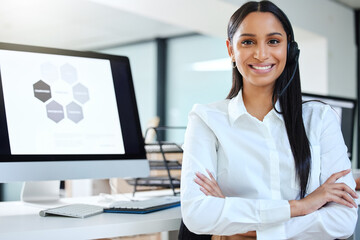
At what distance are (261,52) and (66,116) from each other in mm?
591

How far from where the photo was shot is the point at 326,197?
1160mm

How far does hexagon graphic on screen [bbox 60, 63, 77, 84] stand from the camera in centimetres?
142

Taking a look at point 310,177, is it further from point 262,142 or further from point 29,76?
point 29,76

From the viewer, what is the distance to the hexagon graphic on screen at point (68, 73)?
1.42 metres

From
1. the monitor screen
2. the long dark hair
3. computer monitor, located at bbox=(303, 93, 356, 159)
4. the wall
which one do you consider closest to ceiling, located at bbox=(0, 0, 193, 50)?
the wall

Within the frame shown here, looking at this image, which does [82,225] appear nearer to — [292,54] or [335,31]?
[292,54]

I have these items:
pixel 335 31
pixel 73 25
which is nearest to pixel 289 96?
pixel 335 31

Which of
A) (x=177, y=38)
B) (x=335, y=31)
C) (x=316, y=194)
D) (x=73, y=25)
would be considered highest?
(x=73, y=25)

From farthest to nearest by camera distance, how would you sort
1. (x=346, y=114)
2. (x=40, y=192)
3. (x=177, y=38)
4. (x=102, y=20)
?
(x=177, y=38) → (x=102, y=20) → (x=346, y=114) → (x=40, y=192)

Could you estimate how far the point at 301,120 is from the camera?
1.28 m

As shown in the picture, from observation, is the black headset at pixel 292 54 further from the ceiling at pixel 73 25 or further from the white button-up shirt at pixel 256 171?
the ceiling at pixel 73 25

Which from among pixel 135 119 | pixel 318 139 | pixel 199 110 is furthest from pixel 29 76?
pixel 318 139

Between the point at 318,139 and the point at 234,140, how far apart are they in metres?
0.23

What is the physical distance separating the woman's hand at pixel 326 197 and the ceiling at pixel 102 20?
280 centimetres
